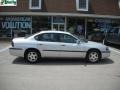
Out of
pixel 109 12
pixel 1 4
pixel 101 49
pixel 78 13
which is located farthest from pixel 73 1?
pixel 101 49

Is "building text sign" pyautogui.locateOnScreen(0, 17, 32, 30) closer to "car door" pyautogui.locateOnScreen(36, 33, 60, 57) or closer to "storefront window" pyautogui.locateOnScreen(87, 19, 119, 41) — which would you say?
"storefront window" pyautogui.locateOnScreen(87, 19, 119, 41)

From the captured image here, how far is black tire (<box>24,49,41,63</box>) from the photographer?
1386 centimetres

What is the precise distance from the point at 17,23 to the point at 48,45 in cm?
1778

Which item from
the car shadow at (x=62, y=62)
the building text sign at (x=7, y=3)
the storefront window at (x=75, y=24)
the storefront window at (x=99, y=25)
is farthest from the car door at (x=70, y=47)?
the building text sign at (x=7, y=3)

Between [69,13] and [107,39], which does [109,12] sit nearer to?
[69,13]

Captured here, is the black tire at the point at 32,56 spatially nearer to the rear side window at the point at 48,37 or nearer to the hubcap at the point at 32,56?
the hubcap at the point at 32,56

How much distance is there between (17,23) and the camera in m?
31.0

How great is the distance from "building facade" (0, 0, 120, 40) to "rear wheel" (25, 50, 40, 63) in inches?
654

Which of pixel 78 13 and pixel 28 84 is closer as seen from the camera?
pixel 28 84

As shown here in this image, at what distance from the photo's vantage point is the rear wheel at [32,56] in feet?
45.5

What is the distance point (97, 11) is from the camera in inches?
1248

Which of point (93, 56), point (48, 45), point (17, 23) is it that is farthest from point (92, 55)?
point (17, 23)

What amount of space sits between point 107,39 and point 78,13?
24.1 ft

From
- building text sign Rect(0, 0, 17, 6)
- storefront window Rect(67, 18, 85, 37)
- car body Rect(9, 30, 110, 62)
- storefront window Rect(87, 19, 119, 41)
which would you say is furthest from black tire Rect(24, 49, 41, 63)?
storefront window Rect(87, 19, 119, 41)
